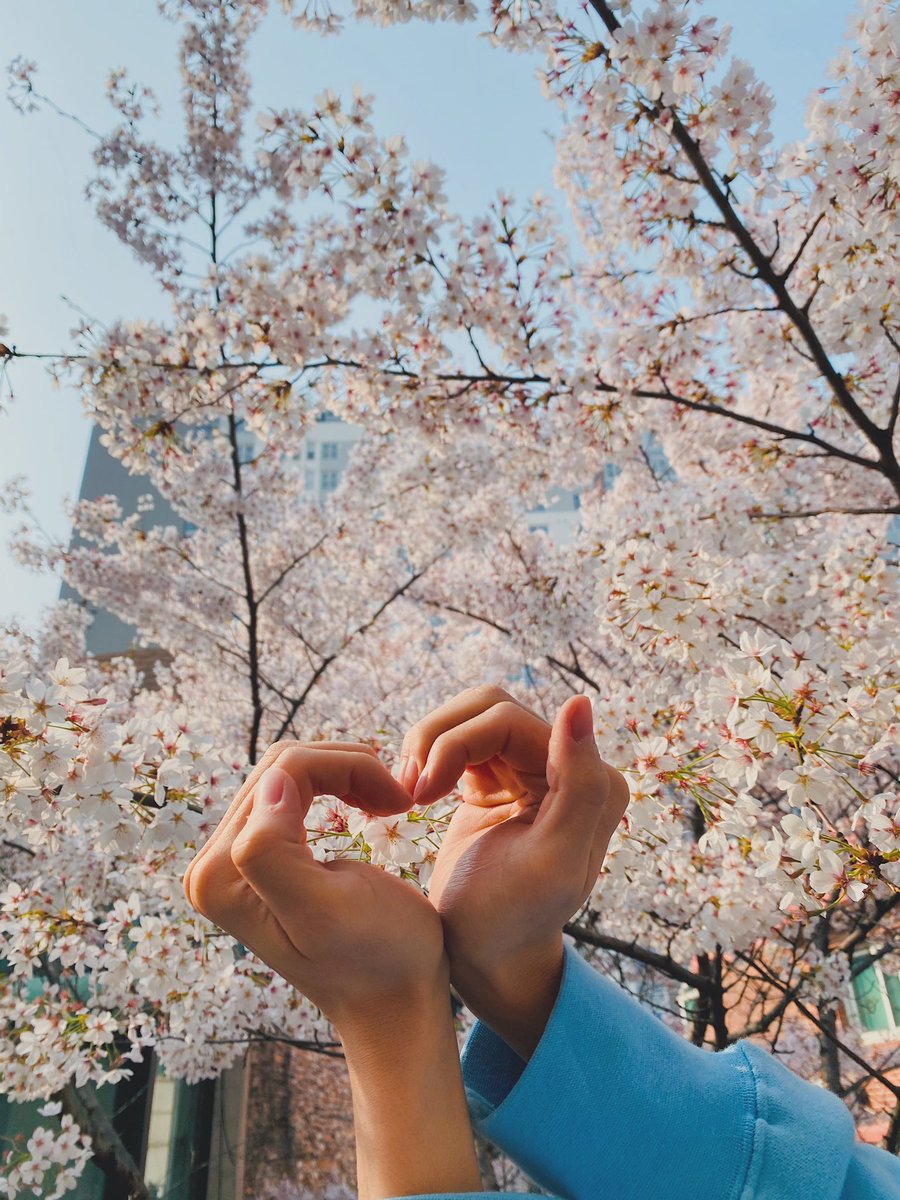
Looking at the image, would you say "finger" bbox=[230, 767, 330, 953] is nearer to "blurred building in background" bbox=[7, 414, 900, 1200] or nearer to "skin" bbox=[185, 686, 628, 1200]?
"skin" bbox=[185, 686, 628, 1200]

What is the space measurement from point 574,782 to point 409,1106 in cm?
41

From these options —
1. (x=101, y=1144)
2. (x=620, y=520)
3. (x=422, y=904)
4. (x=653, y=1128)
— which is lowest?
(x=101, y=1144)

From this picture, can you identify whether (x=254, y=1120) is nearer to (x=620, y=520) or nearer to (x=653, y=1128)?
(x=620, y=520)

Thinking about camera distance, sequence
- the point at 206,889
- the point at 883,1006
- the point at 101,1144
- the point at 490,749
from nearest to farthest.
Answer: the point at 206,889 < the point at 490,749 < the point at 101,1144 < the point at 883,1006

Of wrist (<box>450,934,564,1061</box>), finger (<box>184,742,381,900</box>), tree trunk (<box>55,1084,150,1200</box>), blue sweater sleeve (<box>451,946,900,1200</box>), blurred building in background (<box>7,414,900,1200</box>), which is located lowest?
blurred building in background (<box>7,414,900,1200</box>)

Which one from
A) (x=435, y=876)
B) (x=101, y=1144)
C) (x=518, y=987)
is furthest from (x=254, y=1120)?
(x=518, y=987)

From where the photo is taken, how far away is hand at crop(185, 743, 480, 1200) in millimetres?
744

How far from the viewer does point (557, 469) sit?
8.39 m

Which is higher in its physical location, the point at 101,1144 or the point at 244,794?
the point at 244,794

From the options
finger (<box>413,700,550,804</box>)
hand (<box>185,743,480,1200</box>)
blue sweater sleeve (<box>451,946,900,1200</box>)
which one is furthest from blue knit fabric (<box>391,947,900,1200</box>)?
finger (<box>413,700,550,804</box>)

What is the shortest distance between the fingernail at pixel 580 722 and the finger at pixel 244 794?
28 centimetres

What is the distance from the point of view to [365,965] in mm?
790

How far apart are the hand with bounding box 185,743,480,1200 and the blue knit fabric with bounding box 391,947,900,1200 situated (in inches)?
4.1

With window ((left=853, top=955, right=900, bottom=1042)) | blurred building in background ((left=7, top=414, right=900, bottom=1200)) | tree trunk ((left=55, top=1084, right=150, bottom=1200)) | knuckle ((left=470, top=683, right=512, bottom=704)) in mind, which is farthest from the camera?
window ((left=853, top=955, right=900, bottom=1042))
